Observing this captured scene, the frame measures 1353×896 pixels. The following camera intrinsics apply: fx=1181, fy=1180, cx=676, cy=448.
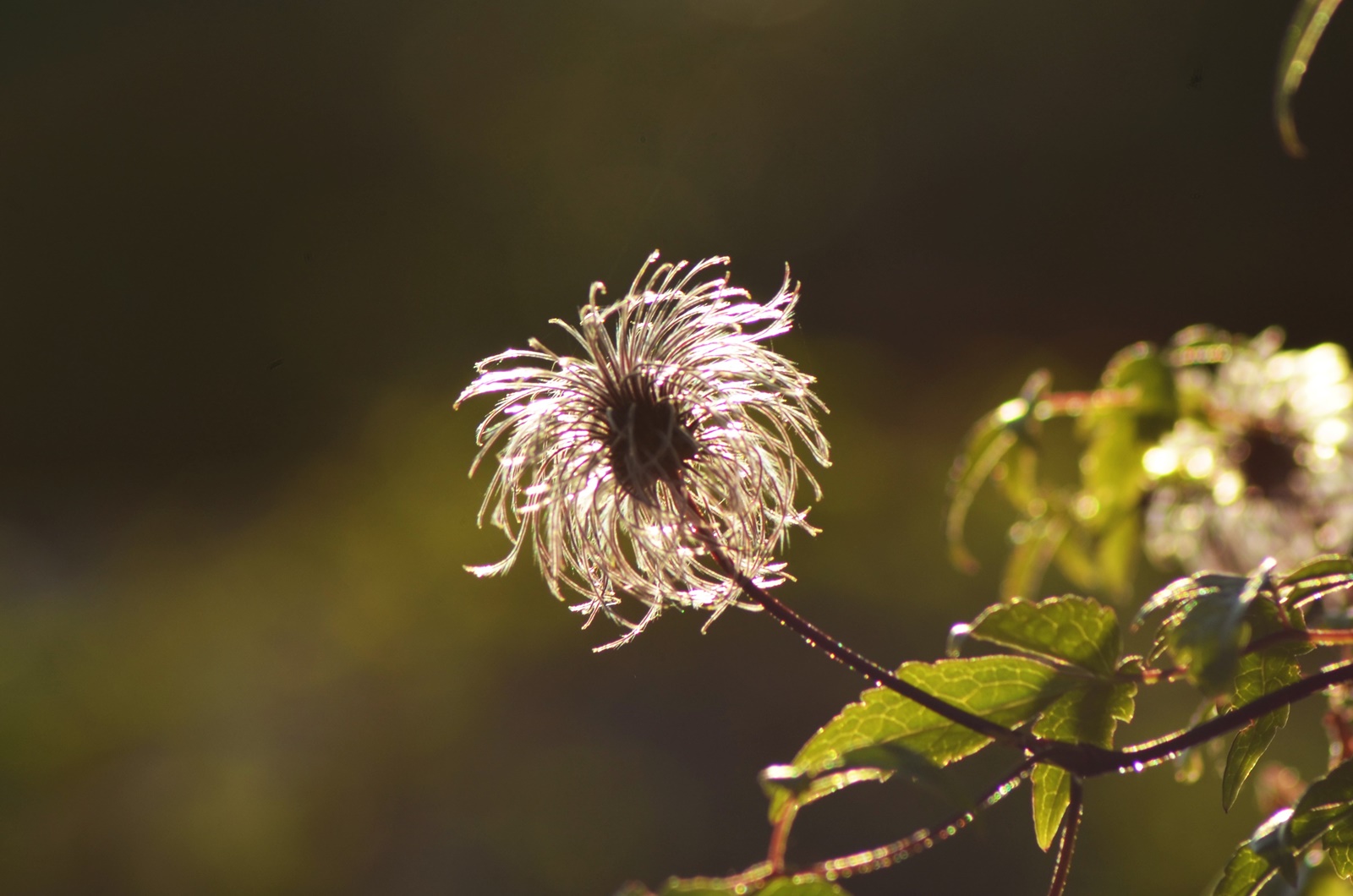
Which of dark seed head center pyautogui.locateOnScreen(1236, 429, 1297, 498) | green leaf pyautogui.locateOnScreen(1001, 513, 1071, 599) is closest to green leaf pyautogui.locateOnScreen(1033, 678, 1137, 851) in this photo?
green leaf pyautogui.locateOnScreen(1001, 513, 1071, 599)

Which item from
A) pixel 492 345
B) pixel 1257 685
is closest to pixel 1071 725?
pixel 1257 685

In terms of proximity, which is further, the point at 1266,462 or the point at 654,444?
the point at 1266,462

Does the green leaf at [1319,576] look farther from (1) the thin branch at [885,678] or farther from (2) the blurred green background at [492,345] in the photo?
(2) the blurred green background at [492,345]

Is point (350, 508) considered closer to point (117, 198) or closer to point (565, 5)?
point (117, 198)

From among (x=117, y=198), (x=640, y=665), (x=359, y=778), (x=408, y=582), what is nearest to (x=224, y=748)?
(x=359, y=778)

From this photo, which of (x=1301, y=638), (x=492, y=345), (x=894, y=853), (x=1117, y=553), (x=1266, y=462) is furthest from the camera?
(x=492, y=345)

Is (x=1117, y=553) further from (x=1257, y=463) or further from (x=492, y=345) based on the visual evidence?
(x=492, y=345)
